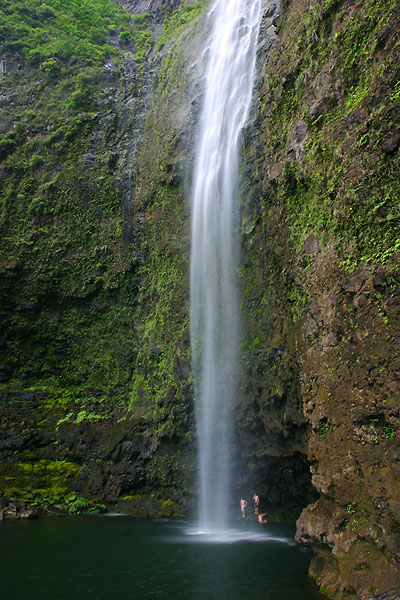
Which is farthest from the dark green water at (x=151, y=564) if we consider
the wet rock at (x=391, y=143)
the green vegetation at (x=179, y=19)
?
the green vegetation at (x=179, y=19)

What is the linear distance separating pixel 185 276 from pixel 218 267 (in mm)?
1740

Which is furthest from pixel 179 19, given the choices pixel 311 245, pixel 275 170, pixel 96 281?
pixel 311 245

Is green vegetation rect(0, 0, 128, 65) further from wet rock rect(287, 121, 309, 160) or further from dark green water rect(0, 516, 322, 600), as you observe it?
dark green water rect(0, 516, 322, 600)

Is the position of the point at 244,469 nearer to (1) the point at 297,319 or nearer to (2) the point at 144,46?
(1) the point at 297,319

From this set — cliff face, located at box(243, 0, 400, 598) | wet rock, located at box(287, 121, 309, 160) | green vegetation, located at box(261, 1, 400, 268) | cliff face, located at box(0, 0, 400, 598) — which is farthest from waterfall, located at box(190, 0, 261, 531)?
wet rock, located at box(287, 121, 309, 160)

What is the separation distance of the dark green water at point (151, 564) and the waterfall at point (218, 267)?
1923 mm

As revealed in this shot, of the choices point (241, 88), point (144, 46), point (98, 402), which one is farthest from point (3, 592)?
point (144, 46)

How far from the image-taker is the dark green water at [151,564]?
779 cm

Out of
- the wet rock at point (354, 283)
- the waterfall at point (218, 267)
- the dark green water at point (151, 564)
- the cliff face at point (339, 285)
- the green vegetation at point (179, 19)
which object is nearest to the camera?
the cliff face at point (339, 285)

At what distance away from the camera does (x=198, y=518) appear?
1434 centimetres

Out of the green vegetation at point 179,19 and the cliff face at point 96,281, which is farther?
the green vegetation at point 179,19

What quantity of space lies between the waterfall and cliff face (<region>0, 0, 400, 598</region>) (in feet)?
1.86

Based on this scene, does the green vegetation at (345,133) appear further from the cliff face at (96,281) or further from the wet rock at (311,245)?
the cliff face at (96,281)

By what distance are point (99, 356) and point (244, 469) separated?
823cm
